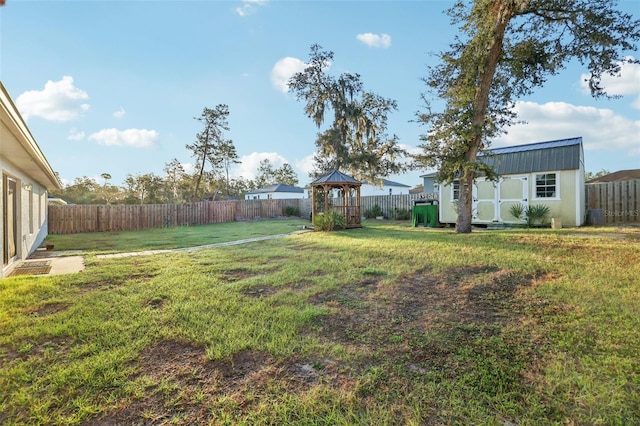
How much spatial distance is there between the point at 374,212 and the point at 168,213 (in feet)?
43.9

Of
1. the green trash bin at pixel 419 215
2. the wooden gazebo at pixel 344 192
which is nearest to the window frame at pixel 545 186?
the green trash bin at pixel 419 215

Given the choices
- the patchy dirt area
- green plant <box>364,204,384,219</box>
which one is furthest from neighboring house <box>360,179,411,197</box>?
the patchy dirt area

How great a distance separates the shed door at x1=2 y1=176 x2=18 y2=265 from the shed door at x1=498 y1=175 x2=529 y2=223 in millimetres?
15851

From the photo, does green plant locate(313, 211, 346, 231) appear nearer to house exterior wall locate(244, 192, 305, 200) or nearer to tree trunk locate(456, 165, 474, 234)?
tree trunk locate(456, 165, 474, 234)

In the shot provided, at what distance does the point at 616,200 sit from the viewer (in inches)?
496

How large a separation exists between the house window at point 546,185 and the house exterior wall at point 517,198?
0.10 meters

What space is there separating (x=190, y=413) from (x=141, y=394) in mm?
449

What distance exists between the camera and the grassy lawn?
75.0 inches

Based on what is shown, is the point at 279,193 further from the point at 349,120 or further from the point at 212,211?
the point at 349,120

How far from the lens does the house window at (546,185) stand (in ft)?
38.7

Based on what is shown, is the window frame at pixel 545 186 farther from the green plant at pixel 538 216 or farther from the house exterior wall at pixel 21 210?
the house exterior wall at pixel 21 210

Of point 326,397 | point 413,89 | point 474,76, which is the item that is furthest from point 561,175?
point 326,397

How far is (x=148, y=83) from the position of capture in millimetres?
11500

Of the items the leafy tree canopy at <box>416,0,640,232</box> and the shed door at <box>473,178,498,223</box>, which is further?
the shed door at <box>473,178,498,223</box>
